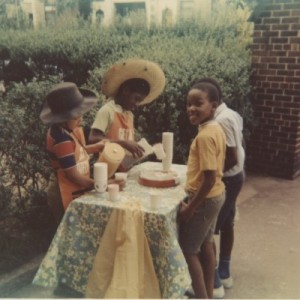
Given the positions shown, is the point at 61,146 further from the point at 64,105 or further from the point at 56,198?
the point at 56,198

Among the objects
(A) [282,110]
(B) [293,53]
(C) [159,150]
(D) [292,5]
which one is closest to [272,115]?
(A) [282,110]

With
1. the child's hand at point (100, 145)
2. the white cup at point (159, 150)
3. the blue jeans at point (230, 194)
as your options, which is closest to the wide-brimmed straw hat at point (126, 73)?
the child's hand at point (100, 145)

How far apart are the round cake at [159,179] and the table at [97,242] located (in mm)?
79

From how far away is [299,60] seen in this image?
623cm

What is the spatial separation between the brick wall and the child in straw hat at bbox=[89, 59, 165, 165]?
3.38 metres

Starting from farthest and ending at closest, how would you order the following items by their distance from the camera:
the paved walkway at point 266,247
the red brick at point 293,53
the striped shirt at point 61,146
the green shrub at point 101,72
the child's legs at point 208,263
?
the red brick at point 293,53, the green shrub at point 101,72, the paved walkway at point 266,247, the child's legs at point 208,263, the striped shirt at point 61,146

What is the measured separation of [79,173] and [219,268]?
1.52m

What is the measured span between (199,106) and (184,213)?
70cm

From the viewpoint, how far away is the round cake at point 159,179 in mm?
3244

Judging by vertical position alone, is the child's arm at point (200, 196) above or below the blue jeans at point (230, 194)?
above

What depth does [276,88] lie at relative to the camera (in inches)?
257

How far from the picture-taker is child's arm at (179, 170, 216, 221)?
275 cm

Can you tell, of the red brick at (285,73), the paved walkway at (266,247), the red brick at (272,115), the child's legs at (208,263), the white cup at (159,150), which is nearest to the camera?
the child's legs at (208,263)

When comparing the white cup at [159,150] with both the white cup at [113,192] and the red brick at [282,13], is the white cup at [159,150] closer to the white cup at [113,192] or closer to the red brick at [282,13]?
the white cup at [113,192]
